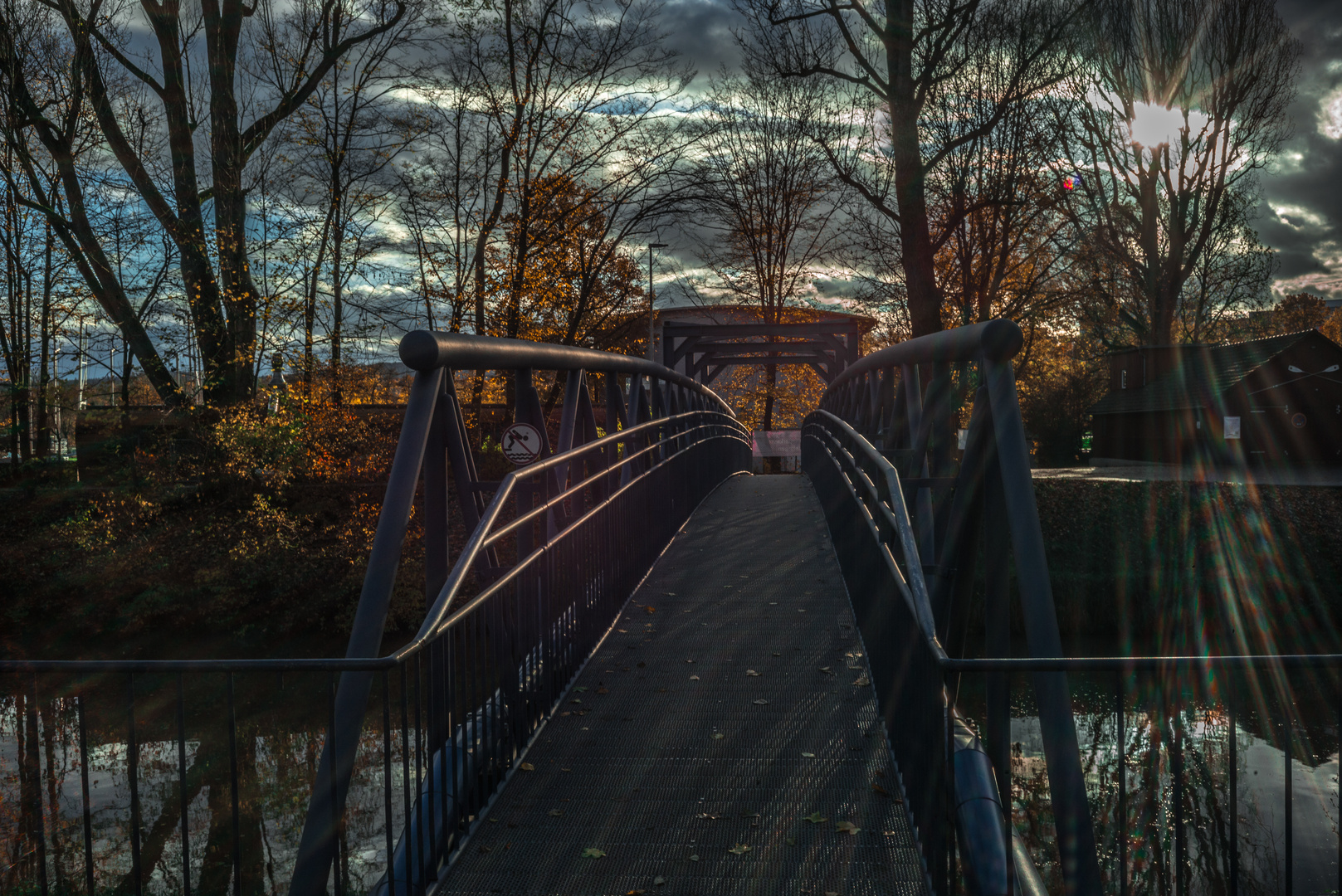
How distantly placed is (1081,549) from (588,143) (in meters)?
13.2

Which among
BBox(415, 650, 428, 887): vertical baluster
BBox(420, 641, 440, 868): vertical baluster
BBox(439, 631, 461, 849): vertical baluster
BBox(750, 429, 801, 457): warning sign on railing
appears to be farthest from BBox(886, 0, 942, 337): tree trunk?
BBox(415, 650, 428, 887): vertical baluster

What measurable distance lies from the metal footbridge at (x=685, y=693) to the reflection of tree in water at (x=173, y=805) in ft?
12.2

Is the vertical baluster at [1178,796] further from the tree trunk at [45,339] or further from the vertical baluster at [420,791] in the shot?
the tree trunk at [45,339]

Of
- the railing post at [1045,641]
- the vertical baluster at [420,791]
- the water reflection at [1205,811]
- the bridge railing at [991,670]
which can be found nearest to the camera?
the bridge railing at [991,670]

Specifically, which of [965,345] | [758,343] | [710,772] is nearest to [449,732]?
[710,772]

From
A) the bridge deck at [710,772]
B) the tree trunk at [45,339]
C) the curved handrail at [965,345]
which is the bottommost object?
the bridge deck at [710,772]

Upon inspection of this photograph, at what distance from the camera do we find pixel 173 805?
35.7 ft

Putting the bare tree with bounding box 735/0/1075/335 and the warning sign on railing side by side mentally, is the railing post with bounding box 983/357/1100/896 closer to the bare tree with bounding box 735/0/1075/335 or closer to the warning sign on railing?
the bare tree with bounding box 735/0/1075/335

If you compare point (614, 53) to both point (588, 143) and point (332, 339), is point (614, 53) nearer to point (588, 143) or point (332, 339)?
point (588, 143)

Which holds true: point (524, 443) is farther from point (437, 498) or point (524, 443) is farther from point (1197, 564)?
point (1197, 564)

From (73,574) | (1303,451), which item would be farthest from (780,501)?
(1303,451)

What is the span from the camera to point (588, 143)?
20.2 m

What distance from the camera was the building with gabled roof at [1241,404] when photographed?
97.7 ft

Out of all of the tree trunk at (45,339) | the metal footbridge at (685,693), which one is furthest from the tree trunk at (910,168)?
the tree trunk at (45,339)
